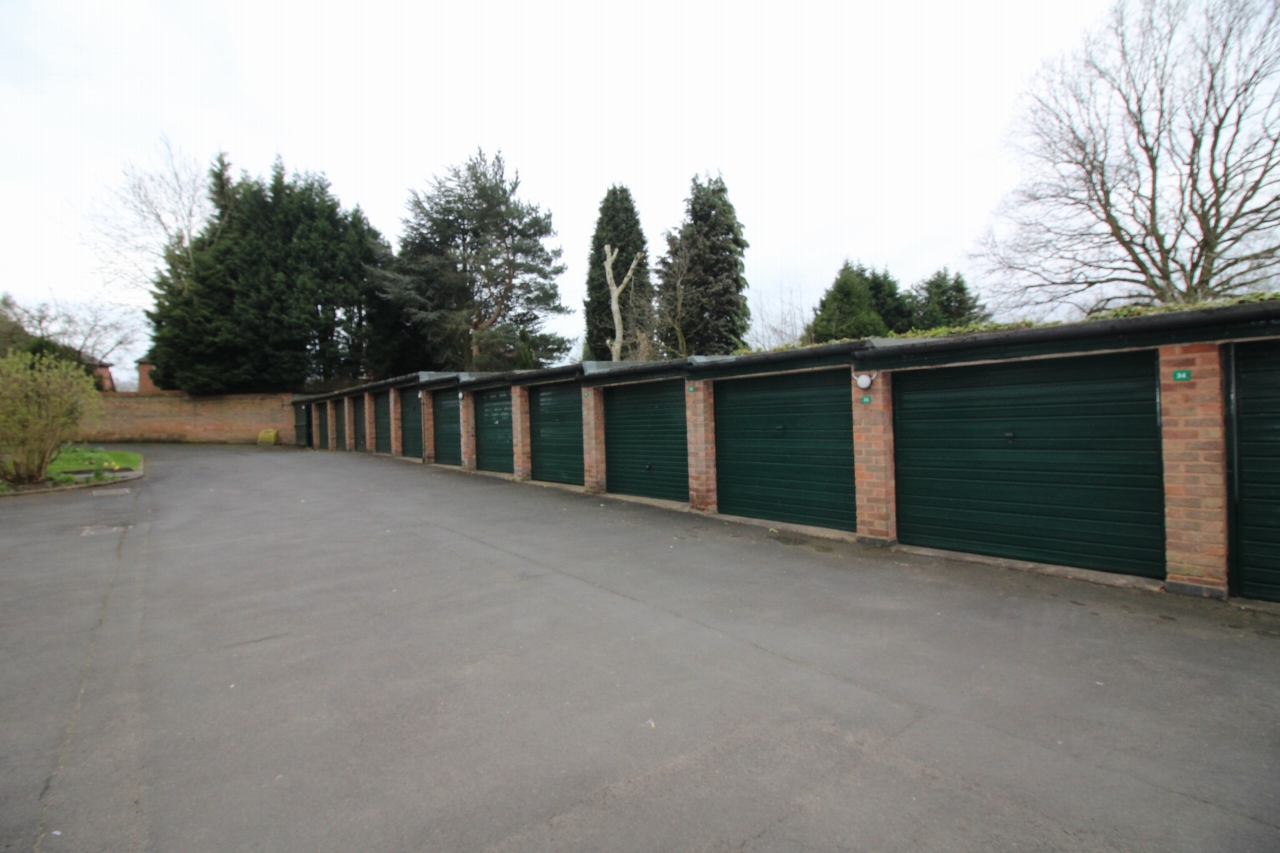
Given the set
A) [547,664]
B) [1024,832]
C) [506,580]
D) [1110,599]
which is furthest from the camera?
[506,580]

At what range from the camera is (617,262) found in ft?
110

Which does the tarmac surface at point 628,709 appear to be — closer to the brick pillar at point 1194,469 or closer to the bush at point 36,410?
the brick pillar at point 1194,469

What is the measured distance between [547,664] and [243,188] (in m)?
41.7

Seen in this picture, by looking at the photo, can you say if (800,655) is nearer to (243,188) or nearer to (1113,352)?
(1113,352)

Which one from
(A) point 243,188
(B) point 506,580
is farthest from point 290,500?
(A) point 243,188

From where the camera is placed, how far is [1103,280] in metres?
20.8

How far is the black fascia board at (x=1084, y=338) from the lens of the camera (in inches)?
195

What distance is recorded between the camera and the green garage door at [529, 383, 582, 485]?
533 inches

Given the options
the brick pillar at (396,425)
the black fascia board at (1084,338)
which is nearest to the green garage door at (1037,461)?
the black fascia board at (1084,338)

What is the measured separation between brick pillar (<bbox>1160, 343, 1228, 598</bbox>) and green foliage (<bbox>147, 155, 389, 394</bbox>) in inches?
1425

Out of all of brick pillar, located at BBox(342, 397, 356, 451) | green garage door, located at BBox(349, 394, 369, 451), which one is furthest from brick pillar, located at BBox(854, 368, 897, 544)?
brick pillar, located at BBox(342, 397, 356, 451)

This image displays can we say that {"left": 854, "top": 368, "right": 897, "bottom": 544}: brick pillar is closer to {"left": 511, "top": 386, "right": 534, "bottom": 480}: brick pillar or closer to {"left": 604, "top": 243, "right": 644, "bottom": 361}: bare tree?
{"left": 511, "top": 386, "right": 534, "bottom": 480}: brick pillar

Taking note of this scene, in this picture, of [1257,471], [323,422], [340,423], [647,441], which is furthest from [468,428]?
[323,422]

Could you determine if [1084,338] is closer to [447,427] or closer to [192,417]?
[447,427]
